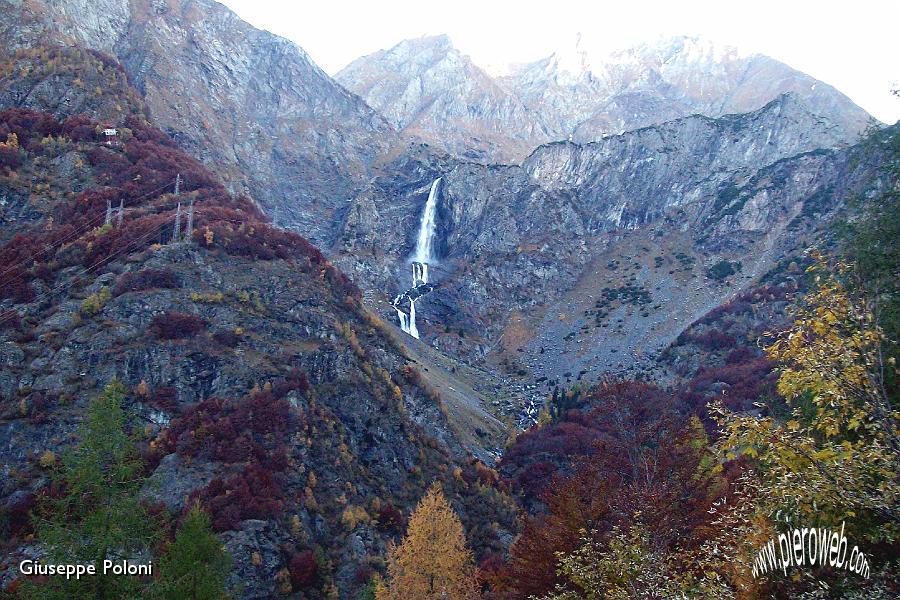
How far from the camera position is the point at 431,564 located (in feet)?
75.7

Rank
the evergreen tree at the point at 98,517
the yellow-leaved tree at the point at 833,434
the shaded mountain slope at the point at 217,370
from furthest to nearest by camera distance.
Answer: the shaded mountain slope at the point at 217,370 → the evergreen tree at the point at 98,517 → the yellow-leaved tree at the point at 833,434

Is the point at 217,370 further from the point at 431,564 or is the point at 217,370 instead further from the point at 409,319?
the point at 409,319

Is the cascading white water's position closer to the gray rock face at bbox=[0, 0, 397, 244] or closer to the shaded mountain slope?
the gray rock face at bbox=[0, 0, 397, 244]

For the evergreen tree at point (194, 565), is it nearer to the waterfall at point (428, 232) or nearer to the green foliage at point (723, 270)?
the waterfall at point (428, 232)

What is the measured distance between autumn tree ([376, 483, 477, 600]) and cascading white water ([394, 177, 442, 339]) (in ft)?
242

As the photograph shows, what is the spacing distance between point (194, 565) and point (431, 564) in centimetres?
943

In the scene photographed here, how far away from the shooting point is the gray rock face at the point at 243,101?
102875 millimetres

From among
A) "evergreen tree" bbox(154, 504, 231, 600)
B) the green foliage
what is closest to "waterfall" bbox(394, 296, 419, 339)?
the green foliage

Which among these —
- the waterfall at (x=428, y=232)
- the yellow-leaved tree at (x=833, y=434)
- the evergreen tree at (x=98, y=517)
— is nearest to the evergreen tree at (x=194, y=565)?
the evergreen tree at (x=98, y=517)

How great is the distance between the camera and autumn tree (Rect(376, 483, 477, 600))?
22328mm

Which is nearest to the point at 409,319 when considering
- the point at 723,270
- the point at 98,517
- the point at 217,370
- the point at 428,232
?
the point at 428,232

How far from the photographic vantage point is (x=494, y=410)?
235 feet

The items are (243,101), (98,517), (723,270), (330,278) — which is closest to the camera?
(98,517)

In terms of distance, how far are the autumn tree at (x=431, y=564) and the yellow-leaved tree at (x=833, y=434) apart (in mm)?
16704
